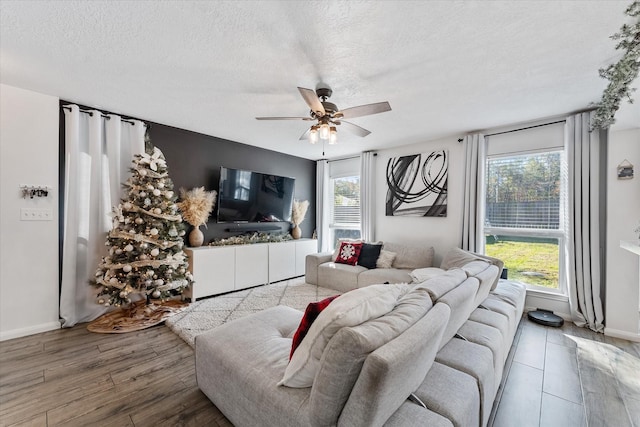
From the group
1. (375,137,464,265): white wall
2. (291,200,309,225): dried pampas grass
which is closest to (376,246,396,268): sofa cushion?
(375,137,464,265): white wall

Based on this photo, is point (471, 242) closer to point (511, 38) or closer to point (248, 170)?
point (511, 38)

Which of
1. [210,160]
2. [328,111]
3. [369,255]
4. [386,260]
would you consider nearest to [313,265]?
[369,255]

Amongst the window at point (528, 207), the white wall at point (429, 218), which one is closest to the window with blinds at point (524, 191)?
the window at point (528, 207)

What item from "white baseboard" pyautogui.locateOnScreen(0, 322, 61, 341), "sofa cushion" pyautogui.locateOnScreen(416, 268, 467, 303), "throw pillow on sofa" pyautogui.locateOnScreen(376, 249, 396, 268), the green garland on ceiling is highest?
the green garland on ceiling

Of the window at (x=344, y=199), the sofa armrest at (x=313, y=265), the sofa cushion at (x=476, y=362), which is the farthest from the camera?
the window at (x=344, y=199)

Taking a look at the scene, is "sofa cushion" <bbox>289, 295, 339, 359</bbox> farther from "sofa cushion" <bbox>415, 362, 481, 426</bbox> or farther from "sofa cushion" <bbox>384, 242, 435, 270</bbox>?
"sofa cushion" <bbox>384, 242, 435, 270</bbox>

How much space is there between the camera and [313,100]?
7.09 feet

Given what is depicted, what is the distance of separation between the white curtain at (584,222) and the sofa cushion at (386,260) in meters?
2.09

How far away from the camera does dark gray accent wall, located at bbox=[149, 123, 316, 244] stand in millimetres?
3812

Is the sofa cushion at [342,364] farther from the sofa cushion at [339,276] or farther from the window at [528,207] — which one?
the window at [528,207]

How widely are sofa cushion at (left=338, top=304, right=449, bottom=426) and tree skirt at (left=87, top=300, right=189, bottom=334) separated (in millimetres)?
2829

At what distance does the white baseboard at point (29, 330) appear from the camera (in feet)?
8.43

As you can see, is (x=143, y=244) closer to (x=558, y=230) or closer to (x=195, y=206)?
(x=195, y=206)

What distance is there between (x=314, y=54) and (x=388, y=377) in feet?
6.98
